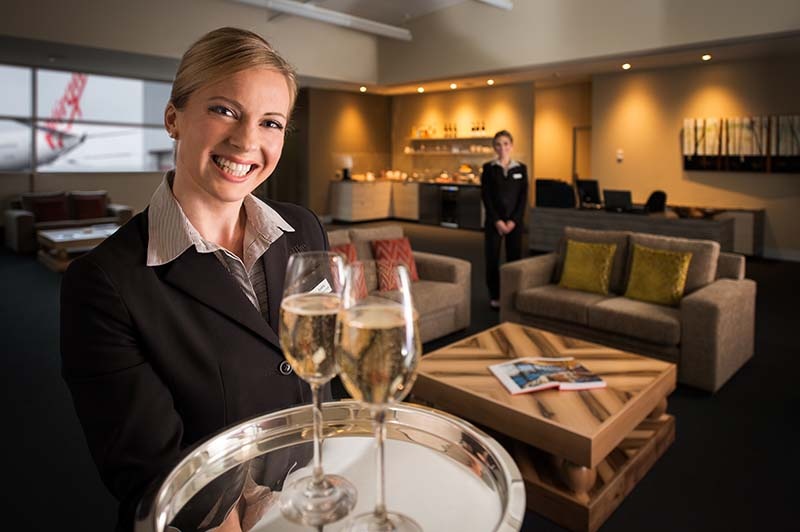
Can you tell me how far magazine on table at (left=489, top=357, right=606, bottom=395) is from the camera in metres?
2.66

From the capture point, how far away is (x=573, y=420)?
7.65ft

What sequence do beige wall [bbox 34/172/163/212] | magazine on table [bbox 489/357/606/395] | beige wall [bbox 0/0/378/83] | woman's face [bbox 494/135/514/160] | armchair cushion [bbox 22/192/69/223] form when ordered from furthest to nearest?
beige wall [bbox 34/172/163/212], armchair cushion [bbox 22/192/69/223], beige wall [bbox 0/0/378/83], woman's face [bbox 494/135/514/160], magazine on table [bbox 489/357/606/395]

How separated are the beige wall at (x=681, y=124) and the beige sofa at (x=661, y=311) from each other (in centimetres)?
552

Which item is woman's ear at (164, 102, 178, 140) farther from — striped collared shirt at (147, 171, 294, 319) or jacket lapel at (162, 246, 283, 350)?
jacket lapel at (162, 246, 283, 350)

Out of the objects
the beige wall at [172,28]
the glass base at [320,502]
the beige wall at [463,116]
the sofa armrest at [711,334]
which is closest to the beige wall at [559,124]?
the beige wall at [463,116]

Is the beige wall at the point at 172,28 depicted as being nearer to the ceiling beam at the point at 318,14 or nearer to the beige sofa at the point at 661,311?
the ceiling beam at the point at 318,14

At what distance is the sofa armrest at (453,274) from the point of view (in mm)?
4750

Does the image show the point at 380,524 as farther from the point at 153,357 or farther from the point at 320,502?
the point at 153,357

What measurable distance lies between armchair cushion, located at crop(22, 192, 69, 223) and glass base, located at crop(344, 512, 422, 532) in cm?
1019

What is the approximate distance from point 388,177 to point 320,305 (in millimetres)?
13416

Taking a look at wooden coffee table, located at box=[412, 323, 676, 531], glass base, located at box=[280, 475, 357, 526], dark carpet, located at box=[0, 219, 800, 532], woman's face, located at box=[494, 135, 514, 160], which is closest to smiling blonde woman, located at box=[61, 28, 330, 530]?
glass base, located at box=[280, 475, 357, 526]

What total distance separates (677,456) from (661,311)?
4.27 feet

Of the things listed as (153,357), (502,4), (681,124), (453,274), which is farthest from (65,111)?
(153,357)

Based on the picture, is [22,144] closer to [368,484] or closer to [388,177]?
[388,177]
